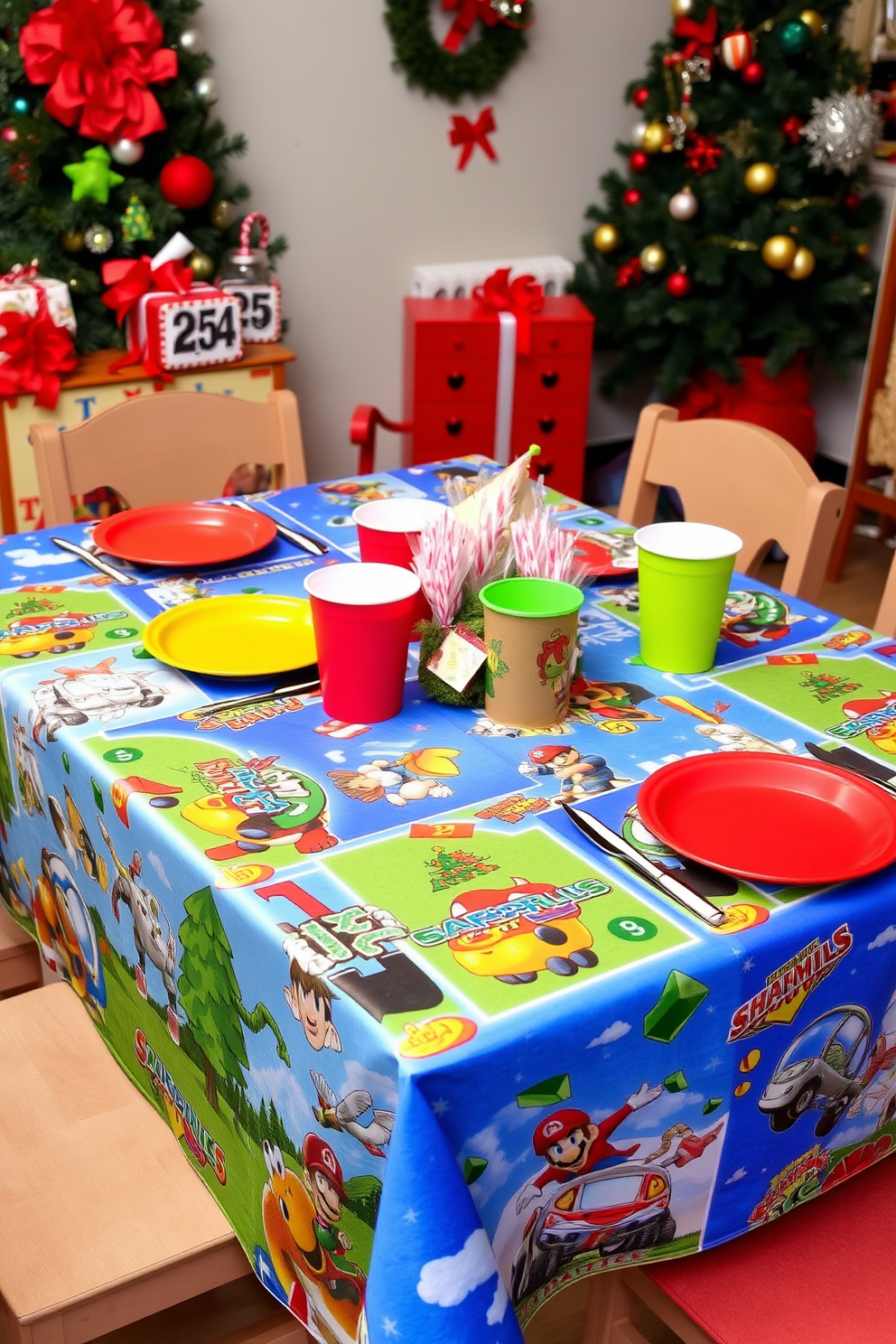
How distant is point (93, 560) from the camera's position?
152cm

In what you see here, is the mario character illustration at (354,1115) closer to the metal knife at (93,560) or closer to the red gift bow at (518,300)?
the metal knife at (93,560)

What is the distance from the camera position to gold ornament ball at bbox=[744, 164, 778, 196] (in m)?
3.12

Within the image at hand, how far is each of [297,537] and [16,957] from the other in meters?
0.59

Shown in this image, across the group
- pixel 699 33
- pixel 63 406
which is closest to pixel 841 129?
pixel 699 33

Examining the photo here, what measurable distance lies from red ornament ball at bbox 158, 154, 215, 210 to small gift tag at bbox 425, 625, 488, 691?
1.92m

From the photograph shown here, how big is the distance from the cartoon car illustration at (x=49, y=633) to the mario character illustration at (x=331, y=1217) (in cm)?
62

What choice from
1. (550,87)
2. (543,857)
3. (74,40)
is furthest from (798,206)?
(543,857)

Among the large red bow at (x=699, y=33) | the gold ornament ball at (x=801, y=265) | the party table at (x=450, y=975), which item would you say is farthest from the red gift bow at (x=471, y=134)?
the party table at (x=450, y=975)

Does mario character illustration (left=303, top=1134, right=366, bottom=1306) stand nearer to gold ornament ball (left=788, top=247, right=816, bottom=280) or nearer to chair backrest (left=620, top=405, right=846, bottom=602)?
chair backrest (left=620, top=405, right=846, bottom=602)

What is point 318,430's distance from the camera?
3.46 meters

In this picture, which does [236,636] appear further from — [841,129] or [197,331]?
[841,129]

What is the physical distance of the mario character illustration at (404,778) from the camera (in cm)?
104

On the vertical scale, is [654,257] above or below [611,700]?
above

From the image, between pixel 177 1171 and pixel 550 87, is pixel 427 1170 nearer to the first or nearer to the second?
pixel 177 1171
